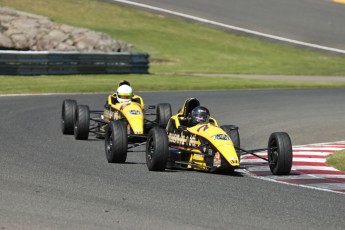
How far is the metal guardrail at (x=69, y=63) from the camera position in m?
29.5

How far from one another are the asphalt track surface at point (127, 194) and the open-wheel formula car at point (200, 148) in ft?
0.70

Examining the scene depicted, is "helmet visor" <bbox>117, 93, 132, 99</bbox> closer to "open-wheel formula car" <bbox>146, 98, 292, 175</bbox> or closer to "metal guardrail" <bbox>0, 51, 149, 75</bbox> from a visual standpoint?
"open-wheel formula car" <bbox>146, 98, 292, 175</bbox>

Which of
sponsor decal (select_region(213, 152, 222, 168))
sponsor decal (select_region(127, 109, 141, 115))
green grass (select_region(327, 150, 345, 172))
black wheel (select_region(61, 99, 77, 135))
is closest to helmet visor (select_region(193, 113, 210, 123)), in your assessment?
sponsor decal (select_region(213, 152, 222, 168))

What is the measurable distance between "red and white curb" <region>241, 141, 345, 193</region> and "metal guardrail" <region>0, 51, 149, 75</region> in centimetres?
1486

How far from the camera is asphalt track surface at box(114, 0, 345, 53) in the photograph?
140 ft

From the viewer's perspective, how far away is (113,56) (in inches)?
1259

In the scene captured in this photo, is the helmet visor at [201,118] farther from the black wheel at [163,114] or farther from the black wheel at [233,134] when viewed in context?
the black wheel at [163,114]

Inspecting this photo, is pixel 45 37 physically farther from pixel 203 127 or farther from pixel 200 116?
pixel 203 127

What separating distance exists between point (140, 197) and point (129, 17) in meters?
34.4

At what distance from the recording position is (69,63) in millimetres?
31172

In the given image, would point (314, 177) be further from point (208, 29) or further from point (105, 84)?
point (208, 29)

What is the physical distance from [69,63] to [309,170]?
1830 centimetres

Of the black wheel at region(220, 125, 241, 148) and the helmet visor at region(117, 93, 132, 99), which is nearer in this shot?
the black wheel at region(220, 125, 241, 148)

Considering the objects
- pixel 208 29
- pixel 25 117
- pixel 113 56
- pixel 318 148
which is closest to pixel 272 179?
pixel 318 148
